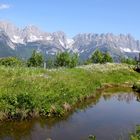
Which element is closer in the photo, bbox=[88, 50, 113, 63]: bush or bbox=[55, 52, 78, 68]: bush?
bbox=[55, 52, 78, 68]: bush

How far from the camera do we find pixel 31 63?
12006 centimetres

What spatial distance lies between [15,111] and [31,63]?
96.9m

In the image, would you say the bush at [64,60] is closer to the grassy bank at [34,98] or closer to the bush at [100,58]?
the bush at [100,58]

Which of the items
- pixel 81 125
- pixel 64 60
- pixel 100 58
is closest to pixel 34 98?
pixel 81 125

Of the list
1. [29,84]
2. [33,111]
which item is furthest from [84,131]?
[29,84]

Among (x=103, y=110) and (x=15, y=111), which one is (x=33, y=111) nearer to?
(x=15, y=111)

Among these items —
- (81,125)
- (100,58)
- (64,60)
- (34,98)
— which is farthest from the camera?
(100,58)

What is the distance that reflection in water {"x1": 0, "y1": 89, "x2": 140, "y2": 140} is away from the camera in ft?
69.4

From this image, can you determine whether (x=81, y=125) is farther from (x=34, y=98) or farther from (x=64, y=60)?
(x=64, y=60)

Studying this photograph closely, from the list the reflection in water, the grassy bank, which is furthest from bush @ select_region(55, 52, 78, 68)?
the reflection in water

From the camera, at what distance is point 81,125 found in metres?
24.8

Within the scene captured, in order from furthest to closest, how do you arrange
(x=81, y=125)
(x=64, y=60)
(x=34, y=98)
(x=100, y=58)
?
(x=100, y=58), (x=64, y=60), (x=34, y=98), (x=81, y=125)

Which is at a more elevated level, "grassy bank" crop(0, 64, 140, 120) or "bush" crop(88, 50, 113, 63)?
"bush" crop(88, 50, 113, 63)

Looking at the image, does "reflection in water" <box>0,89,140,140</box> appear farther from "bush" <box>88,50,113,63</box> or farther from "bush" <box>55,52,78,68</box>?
"bush" <box>88,50,113,63</box>
